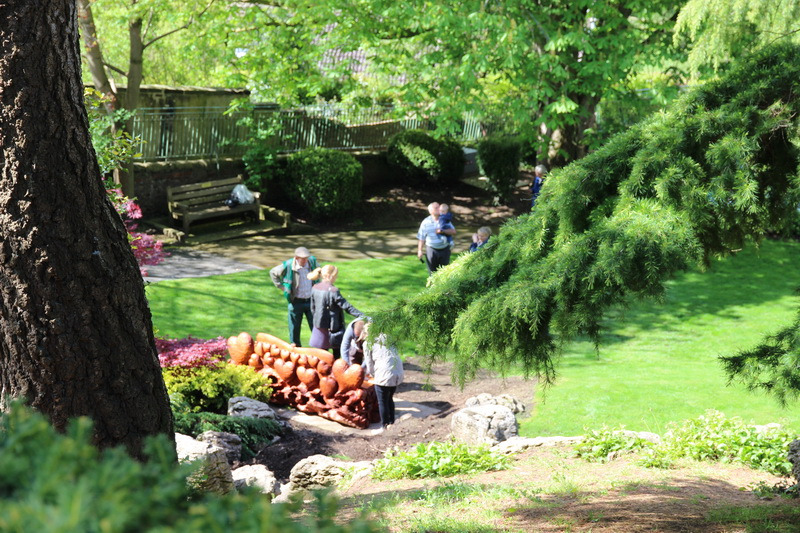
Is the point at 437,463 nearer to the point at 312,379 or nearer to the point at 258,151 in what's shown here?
the point at 312,379

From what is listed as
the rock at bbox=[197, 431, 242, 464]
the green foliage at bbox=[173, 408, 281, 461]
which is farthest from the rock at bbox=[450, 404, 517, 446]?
the rock at bbox=[197, 431, 242, 464]

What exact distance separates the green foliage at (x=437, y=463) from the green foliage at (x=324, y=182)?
1260 centimetres

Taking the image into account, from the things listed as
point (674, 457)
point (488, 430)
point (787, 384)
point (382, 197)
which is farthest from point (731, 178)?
point (382, 197)

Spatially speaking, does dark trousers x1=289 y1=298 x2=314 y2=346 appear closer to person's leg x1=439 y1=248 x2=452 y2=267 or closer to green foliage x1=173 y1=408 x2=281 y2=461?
green foliage x1=173 y1=408 x2=281 y2=461

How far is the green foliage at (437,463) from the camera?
779 centimetres

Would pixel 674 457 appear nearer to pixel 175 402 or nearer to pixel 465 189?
pixel 175 402

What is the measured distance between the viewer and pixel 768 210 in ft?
18.9

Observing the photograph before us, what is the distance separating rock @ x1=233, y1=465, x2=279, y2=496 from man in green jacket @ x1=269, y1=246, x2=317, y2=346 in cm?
349

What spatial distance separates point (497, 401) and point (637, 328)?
15.5 ft

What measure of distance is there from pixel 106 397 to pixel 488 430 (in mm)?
5107

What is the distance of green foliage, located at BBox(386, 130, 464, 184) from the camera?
906 inches

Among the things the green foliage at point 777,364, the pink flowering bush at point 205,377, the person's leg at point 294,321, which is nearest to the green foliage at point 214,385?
the pink flowering bush at point 205,377

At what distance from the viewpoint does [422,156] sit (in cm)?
2297

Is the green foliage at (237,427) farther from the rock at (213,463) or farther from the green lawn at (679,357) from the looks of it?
the green lawn at (679,357)
